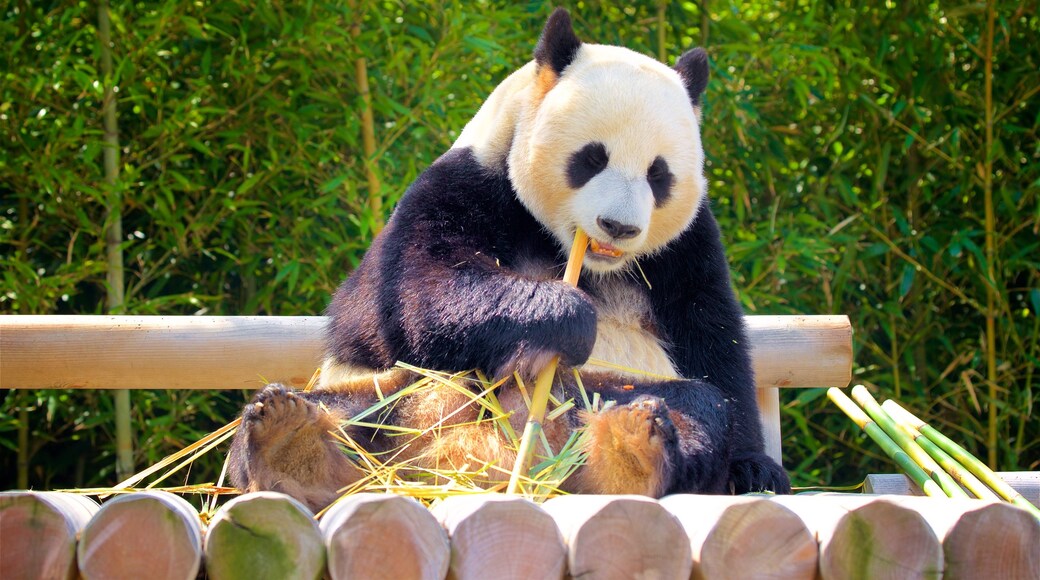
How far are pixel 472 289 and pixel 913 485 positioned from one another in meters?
1.49

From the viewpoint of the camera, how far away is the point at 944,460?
112 inches

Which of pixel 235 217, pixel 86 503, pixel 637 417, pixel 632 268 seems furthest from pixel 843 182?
pixel 86 503

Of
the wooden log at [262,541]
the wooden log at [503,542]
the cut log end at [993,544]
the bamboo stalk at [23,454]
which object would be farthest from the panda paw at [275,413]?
the bamboo stalk at [23,454]

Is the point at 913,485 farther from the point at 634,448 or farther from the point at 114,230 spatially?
the point at 114,230

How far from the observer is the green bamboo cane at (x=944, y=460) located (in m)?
2.64

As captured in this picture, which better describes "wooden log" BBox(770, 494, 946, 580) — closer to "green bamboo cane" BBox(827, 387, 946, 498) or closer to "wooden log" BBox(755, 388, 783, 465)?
"green bamboo cane" BBox(827, 387, 946, 498)

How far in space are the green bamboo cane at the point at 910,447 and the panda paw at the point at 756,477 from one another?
356 mm

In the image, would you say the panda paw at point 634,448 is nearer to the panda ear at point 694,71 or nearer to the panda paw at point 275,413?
the panda paw at point 275,413

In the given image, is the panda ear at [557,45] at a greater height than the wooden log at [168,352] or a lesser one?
greater

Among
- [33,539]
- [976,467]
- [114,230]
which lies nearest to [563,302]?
[976,467]

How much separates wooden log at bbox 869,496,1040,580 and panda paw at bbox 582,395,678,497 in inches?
24.1

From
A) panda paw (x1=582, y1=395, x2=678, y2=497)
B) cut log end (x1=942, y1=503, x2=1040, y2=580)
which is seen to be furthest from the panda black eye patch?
cut log end (x1=942, y1=503, x2=1040, y2=580)

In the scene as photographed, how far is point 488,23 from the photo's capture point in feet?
15.9

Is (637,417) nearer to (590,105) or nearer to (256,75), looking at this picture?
(590,105)
